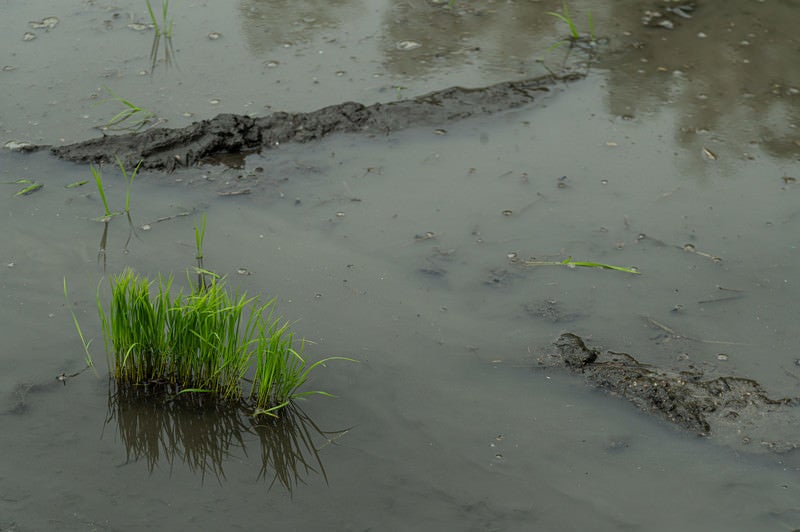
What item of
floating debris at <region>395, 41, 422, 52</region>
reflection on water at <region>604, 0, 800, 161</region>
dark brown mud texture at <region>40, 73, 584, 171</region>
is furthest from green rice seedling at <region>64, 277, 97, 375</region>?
reflection on water at <region>604, 0, 800, 161</region>

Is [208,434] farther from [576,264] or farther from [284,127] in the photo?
[284,127]

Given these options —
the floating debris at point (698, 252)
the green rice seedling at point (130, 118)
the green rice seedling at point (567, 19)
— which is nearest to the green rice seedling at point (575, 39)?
the green rice seedling at point (567, 19)

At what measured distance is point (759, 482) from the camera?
9.36ft

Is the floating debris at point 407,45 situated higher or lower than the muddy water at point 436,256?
higher

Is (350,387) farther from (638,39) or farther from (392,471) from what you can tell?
(638,39)

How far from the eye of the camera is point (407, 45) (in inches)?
215

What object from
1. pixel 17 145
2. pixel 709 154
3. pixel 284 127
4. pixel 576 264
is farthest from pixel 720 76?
pixel 17 145

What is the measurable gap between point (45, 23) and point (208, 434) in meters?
3.77

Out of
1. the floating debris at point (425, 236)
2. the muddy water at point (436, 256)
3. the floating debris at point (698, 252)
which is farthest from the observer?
the floating debris at point (425, 236)

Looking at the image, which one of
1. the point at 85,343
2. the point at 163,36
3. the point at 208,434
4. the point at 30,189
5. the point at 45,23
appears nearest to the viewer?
the point at 208,434

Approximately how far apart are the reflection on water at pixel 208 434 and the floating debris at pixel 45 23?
339 cm

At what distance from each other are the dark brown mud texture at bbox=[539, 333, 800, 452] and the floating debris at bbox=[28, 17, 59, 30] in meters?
4.14

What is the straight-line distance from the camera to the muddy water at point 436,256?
113 inches

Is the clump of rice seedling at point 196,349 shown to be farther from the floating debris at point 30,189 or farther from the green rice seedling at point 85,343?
the floating debris at point 30,189
